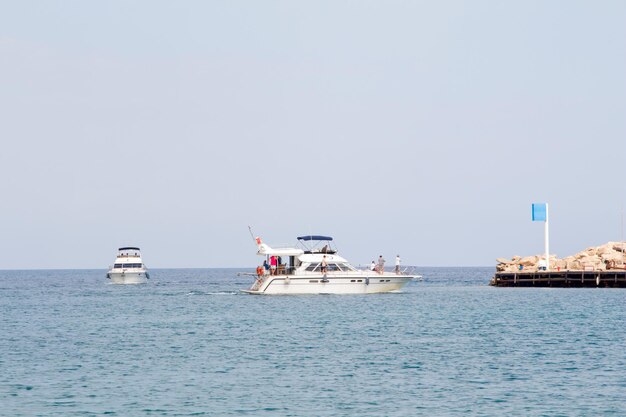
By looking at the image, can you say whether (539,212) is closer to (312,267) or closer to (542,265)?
(542,265)

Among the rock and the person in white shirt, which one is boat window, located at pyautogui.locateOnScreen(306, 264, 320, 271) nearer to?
the person in white shirt

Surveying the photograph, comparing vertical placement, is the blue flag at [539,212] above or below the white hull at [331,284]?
above

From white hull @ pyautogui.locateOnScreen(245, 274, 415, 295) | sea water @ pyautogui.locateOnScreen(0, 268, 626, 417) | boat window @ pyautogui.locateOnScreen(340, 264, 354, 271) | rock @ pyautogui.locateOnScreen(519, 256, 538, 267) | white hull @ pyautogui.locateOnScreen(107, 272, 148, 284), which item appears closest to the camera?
sea water @ pyautogui.locateOnScreen(0, 268, 626, 417)

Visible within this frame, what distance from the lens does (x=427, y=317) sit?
214 ft

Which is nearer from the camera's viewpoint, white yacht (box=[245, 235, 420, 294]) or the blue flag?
white yacht (box=[245, 235, 420, 294])

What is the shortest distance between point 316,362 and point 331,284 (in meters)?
39.5

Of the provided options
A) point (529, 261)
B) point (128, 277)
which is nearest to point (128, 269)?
point (128, 277)

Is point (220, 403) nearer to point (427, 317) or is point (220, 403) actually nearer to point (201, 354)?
Answer: point (201, 354)

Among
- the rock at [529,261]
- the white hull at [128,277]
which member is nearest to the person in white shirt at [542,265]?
the rock at [529,261]

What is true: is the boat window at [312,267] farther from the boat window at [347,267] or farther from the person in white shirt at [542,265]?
the person in white shirt at [542,265]

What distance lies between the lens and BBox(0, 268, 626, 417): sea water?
3142 centimetres

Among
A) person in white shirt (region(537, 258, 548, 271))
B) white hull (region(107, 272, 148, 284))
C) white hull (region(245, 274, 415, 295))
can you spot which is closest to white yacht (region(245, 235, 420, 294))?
white hull (region(245, 274, 415, 295))

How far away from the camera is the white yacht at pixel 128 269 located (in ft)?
432

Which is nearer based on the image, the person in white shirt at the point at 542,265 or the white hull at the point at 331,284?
the white hull at the point at 331,284
